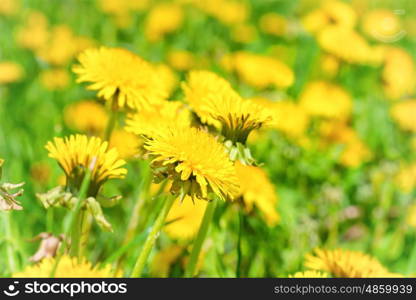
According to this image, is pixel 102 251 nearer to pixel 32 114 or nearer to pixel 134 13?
pixel 32 114

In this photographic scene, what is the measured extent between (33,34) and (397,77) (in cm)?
148

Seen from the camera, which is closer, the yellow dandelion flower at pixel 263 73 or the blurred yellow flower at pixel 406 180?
the blurred yellow flower at pixel 406 180

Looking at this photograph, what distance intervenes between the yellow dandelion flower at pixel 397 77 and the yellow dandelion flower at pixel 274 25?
0.71 metres

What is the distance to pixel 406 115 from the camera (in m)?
2.37

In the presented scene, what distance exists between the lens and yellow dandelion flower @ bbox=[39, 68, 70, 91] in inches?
87.7

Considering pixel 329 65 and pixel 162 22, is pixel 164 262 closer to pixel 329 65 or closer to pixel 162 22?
pixel 329 65

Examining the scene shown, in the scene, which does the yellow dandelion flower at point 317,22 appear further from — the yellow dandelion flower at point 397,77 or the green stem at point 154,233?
the green stem at point 154,233

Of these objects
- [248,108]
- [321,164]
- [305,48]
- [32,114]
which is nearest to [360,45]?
[321,164]

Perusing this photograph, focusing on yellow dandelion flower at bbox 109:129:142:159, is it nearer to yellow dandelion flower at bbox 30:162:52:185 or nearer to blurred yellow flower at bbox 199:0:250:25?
yellow dandelion flower at bbox 30:162:52:185

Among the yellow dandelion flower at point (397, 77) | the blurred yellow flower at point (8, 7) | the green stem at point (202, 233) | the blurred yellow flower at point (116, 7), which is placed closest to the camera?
the green stem at point (202, 233)

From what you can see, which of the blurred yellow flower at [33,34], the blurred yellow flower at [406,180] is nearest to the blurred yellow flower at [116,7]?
the blurred yellow flower at [33,34]

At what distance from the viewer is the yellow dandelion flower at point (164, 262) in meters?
1.22

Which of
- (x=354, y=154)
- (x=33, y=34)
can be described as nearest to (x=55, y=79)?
(x=33, y=34)

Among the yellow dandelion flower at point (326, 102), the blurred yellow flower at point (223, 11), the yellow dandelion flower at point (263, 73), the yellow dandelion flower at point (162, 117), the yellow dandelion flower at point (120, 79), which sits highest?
the blurred yellow flower at point (223, 11)
